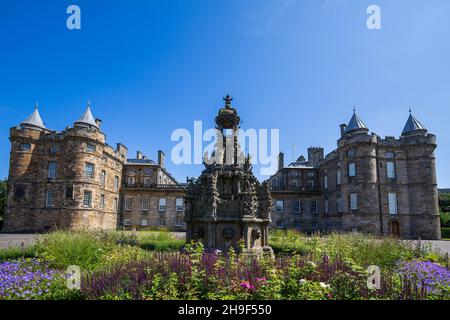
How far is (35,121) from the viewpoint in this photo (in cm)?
3225

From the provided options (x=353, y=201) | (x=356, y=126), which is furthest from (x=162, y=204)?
(x=356, y=126)

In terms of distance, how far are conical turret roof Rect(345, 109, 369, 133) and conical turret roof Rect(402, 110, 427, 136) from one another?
15.9 feet

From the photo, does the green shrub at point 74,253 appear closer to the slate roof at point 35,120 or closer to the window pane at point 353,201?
the slate roof at point 35,120

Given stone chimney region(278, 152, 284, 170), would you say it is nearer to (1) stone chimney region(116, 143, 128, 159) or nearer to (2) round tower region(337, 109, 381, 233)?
(2) round tower region(337, 109, 381, 233)

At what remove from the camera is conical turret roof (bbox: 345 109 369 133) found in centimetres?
3309

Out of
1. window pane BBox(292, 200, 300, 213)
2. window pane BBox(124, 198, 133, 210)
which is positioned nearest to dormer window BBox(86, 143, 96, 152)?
window pane BBox(124, 198, 133, 210)

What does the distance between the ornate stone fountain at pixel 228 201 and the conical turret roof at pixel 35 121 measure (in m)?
29.7

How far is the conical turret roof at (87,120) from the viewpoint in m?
32.6

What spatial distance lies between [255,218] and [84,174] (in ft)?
85.5

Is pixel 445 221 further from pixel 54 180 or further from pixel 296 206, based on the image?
pixel 54 180

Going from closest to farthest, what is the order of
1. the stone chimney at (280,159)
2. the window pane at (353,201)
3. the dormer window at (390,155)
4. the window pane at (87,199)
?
1. the window pane at (87,199)
2. the window pane at (353,201)
3. the dormer window at (390,155)
4. the stone chimney at (280,159)

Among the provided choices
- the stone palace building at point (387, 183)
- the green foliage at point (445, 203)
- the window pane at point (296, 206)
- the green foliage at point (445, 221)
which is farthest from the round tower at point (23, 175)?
the green foliage at point (445, 203)

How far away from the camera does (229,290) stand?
179 inches

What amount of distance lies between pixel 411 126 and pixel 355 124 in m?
6.52
